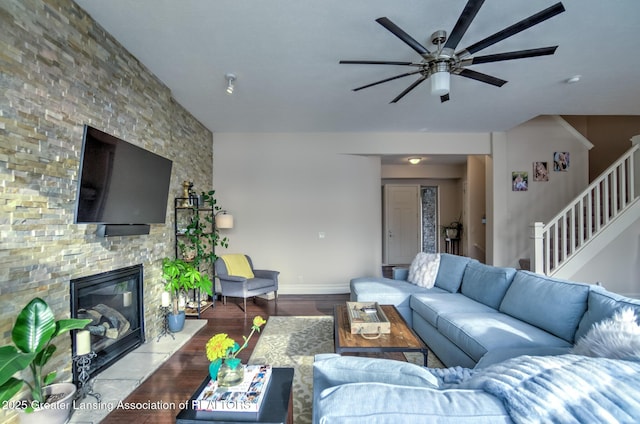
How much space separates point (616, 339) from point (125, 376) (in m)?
3.21

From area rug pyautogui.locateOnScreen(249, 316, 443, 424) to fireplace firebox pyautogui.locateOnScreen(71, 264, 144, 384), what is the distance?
1201mm

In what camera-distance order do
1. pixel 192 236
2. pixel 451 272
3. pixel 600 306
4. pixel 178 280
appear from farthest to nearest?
1. pixel 192 236
2. pixel 451 272
3. pixel 178 280
4. pixel 600 306

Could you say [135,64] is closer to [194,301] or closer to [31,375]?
[31,375]

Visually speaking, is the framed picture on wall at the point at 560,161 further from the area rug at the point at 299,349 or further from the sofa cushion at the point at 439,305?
the area rug at the point at 299,349

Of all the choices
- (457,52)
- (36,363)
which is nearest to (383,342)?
(36,363)

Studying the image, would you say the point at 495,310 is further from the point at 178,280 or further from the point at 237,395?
the point at 178,280

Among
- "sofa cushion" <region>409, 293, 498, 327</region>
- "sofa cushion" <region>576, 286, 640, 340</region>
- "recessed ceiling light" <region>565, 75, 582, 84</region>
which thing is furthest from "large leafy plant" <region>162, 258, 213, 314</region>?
"recessed ceiling light" <region>565, 75, 582, 84</region>

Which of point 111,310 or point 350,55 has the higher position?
point 350,55

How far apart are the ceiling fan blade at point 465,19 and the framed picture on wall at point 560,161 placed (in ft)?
15.0

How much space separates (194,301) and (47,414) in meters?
2.53

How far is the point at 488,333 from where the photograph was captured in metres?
2.14

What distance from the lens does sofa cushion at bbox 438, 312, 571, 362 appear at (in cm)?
199

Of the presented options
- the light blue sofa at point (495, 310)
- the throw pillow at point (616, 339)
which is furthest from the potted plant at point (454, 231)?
the throw pillow at point (616, 339)

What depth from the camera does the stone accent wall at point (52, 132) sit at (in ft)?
5.54
